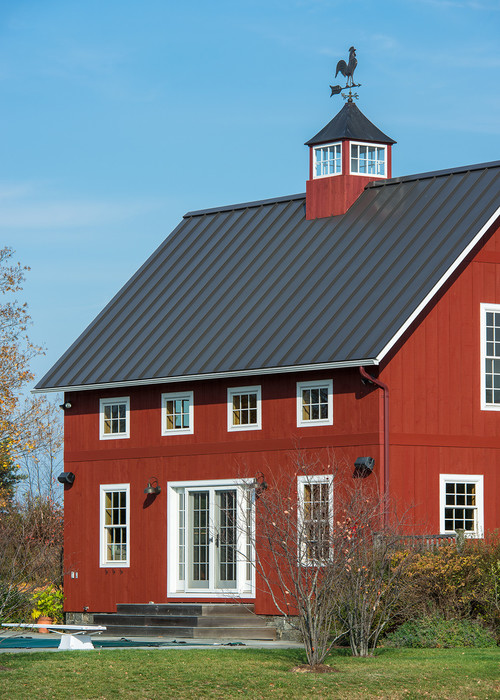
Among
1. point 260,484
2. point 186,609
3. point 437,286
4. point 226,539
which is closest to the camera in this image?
point 437,286

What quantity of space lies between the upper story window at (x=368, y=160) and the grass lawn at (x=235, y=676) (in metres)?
12.6

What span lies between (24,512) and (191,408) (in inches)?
563

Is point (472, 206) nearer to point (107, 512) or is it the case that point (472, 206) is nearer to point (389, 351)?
point (389, 351)

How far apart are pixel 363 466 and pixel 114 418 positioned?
281 inches

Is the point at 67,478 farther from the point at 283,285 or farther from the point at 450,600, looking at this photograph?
the point at 450,600

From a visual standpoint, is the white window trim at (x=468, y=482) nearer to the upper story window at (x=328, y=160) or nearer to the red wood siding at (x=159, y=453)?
the red wood siding at (x=159, y=453)

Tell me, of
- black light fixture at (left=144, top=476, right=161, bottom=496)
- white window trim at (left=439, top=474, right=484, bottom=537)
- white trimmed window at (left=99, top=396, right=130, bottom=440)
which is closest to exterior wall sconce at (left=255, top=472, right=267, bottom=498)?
black light fixture at (left=144, top=476, right=161, bottom=496)

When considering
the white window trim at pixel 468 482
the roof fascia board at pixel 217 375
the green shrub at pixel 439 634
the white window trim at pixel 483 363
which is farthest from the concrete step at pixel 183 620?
the white window trim at pixel 483 363

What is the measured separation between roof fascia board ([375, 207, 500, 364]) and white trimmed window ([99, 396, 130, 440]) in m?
7.09

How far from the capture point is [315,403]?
2464 cm

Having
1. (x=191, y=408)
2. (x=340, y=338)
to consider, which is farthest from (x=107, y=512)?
(x=340, y=338)

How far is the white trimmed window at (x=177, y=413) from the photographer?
26891 millimetres

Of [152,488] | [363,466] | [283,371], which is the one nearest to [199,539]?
[152,488]

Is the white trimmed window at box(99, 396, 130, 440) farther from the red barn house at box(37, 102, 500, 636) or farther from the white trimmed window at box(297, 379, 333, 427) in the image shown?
the white trimmed window at box(297, 379, 333, 427)
